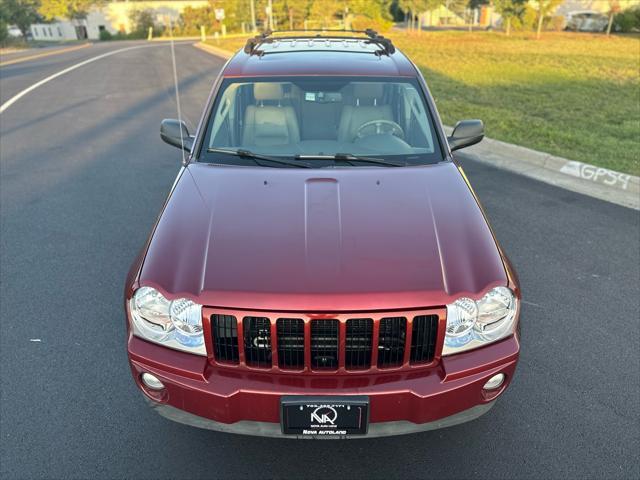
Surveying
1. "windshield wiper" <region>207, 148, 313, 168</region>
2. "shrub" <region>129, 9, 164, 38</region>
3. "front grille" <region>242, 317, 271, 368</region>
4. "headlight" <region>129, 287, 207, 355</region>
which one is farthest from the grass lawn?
"shrub" <region>129, 9, 164, 38</region>

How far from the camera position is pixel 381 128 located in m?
3.88

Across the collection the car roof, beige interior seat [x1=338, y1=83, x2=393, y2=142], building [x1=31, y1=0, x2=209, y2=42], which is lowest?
building [x1=31, y1=0, x2=209, y2=42]

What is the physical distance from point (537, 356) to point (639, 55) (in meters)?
23.9

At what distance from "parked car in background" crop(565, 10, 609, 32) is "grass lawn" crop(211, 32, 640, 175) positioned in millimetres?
22106

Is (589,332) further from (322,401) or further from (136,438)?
(136,438)

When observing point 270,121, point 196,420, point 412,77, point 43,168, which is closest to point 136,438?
point 196,420

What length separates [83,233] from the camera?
18.2 feet

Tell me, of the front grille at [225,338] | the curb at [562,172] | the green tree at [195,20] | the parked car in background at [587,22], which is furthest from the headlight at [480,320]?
the green tree at [195,20]

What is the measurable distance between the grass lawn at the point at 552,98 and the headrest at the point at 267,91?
5.17 metres

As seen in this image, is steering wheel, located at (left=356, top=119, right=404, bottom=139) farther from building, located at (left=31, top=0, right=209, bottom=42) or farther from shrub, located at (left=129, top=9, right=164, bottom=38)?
building, located at (left=31, top=0, right=209, bottom=42)

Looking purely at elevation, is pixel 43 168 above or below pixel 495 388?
below

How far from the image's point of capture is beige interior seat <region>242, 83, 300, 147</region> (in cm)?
374

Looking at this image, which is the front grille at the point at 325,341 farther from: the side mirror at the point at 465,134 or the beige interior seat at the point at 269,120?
the side mirror at the point at 465,134

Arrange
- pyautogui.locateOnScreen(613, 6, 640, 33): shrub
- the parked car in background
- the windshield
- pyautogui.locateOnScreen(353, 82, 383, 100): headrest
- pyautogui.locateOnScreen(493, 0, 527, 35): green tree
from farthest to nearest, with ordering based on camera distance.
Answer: the parked car in background
pyautogui.locateOnScreen(613, 6, 640, 33): shrub
pyautogui.locateOnScreen(493, 0, 527, 35): green tree
pyautogui.locateOnScreen(353, 82, 383, 100): headrest
the windshield
